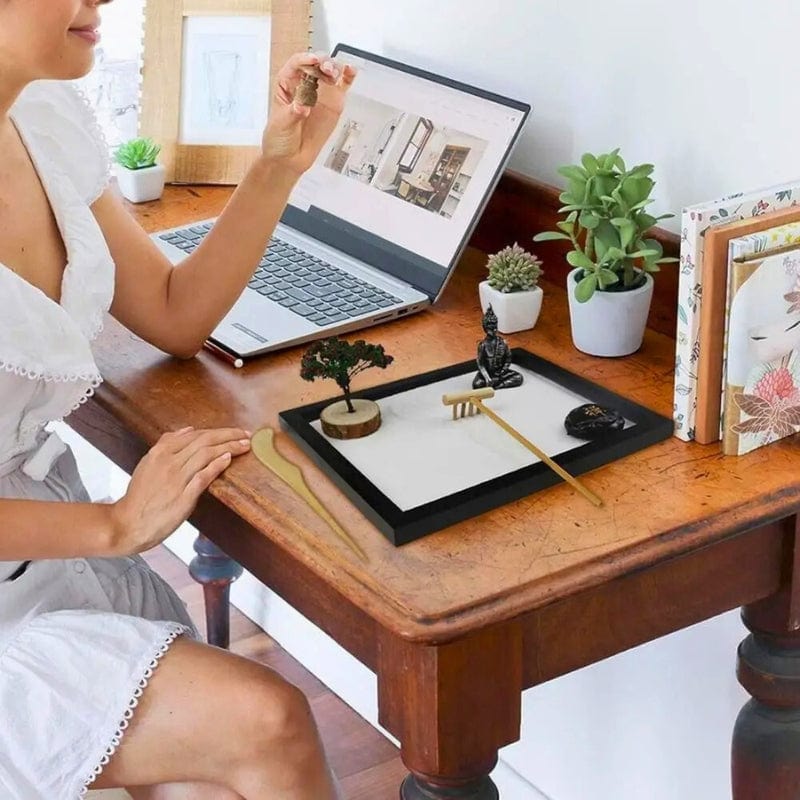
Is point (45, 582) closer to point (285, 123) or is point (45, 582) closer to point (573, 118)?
point (285, 123)

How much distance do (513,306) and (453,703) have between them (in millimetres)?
473

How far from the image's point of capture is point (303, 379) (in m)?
1.31

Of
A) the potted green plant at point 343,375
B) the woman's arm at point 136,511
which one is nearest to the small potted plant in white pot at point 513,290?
the potted green plant at point 343,375

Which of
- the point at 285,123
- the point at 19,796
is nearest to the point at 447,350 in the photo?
the point at 285,123

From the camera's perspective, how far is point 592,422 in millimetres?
1188

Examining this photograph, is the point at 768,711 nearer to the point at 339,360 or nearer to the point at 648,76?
the point at 339,360

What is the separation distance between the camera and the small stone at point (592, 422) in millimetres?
1185

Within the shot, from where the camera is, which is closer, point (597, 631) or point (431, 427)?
point (597, 631)

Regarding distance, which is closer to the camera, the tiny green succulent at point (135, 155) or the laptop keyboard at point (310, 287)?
the laptop keyboard at point (310, 287)

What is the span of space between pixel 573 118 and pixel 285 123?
1.05 feet

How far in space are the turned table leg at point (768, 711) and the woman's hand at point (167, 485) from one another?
48 cm

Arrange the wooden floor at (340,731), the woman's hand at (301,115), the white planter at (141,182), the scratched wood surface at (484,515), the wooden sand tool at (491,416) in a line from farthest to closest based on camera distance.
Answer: the wooden floor at (340,731) → the white planter at (141,182) → the woman's hand at (301,115) → the wooden sand tool at (491,416) → the scratched wood surface at (484,515)

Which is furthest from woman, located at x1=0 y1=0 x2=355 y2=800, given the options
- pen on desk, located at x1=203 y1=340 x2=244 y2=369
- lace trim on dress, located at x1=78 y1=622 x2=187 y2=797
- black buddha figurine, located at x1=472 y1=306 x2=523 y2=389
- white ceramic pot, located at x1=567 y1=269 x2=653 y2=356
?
white ceramic pot, located at x1=567 y1=269 x2=653 y2=356

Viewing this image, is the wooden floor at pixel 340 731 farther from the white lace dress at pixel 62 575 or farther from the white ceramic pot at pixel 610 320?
the white ceramic pot at pixel 610 320
